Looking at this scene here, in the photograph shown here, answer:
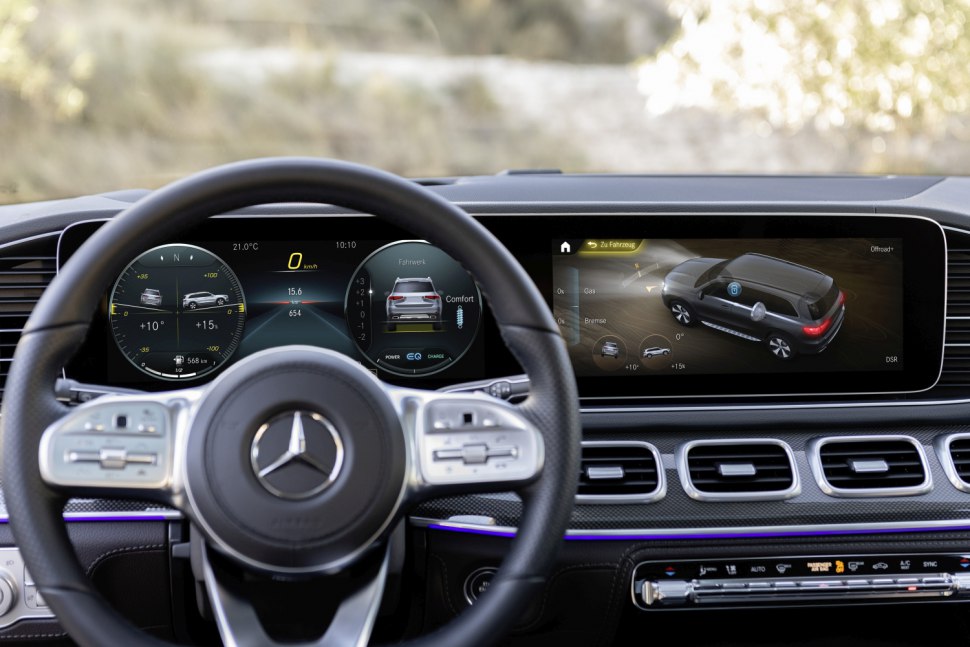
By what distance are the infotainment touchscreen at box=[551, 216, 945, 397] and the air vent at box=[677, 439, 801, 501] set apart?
0.15 meters

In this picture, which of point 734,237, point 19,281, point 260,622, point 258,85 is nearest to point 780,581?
point 734,237

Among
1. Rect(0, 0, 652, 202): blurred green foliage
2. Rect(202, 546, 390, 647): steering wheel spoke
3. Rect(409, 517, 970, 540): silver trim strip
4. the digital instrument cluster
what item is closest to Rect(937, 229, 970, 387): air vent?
Rect(409, 517, 970, 540): silver trim strip

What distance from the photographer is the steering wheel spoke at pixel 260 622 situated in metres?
1.65

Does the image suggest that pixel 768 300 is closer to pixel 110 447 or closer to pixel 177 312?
pixel 177 312

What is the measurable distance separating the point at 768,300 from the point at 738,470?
0.41 metres

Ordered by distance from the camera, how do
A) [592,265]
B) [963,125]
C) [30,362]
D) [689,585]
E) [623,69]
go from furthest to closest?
[623,69] < [963,125] < [592,265] < [689,585] < [30,362]

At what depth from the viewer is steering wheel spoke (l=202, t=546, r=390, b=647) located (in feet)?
5.43

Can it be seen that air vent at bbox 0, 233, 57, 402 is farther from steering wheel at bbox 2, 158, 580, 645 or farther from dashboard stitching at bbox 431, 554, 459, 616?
dashboard stitching at bbox 431, 554, 459, 616

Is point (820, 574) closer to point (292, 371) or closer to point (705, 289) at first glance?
point (705, 289)

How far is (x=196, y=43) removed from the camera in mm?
14969

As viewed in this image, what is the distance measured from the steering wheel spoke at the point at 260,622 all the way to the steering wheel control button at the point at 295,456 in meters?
0.25

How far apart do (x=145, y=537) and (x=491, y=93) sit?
44.6 feet

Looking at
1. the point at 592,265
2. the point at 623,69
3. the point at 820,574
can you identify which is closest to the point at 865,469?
the point at 820,574

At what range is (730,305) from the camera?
95.2 inches
